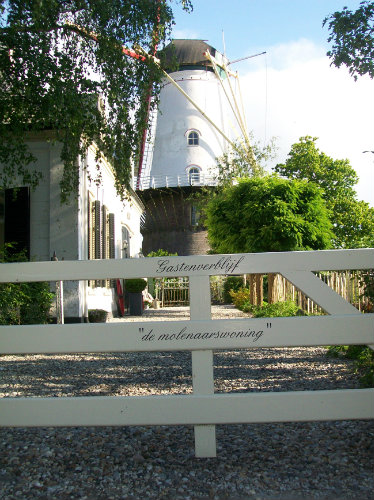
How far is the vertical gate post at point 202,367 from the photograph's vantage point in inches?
124

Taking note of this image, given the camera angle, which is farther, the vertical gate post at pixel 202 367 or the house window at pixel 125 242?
the house window at pixel 125 242

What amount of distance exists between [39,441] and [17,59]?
15.1 ft

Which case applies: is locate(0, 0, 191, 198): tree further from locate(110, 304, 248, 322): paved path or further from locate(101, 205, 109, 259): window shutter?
locate(101, 205, 109, 259): window shutter

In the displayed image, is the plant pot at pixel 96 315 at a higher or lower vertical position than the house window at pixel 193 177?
lower

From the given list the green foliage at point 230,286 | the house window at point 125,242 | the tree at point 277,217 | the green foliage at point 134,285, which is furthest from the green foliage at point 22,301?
the green foliage at point 230,286

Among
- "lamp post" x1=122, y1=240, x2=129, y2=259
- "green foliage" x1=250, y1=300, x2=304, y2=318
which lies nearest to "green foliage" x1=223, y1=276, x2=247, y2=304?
"lamp post" x1=122, y1=240, x2=129, y2=259

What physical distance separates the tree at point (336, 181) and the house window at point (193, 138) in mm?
6105

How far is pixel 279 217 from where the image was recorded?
48.3 feet

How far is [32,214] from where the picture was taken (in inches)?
474

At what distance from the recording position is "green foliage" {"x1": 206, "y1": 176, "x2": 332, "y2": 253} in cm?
1471

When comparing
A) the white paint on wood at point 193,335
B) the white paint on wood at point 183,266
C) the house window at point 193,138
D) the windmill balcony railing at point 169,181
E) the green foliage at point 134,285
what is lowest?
the white paint on wood at point 193,335

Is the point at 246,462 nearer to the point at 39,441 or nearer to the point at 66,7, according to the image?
the point at 39,441

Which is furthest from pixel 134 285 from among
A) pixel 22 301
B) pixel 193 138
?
pixel 193 138

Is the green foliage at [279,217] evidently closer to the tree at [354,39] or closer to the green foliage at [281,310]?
the green foliage at [281,310]
